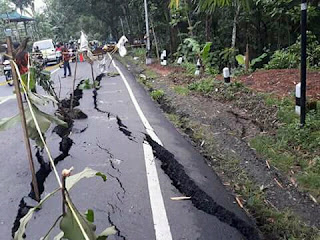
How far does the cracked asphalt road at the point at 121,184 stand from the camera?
115 inches

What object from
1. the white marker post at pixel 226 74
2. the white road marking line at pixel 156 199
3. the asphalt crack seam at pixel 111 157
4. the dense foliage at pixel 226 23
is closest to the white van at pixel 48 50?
the dense foliage at pixel 226 23

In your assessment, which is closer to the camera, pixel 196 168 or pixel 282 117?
pixel 196 168

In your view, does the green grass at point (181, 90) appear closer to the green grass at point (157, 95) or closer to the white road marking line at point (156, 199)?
the green grass at point (157, 95)

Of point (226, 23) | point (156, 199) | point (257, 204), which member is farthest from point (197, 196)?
point (226, 23)

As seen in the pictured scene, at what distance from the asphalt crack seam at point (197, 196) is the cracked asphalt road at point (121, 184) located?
0.10 feet

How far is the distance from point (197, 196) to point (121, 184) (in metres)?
0.86

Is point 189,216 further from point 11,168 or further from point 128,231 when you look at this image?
point 11,168

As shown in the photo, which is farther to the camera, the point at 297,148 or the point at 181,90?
the point at 181,90

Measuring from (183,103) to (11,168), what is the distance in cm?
434

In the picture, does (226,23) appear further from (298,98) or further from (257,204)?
(257,204)

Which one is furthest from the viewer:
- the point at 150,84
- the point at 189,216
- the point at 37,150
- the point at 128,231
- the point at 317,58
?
the point at 150,84

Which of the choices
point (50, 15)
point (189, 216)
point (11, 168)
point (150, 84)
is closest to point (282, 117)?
point (189, 216)

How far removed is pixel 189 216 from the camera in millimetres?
3061

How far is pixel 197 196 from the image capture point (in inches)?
135
